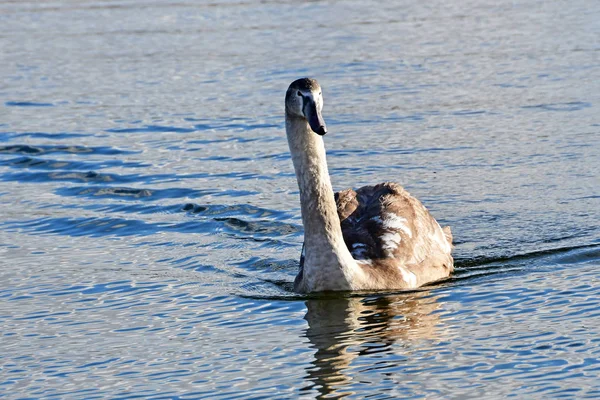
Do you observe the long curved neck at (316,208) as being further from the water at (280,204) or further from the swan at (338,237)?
the water at (280,204)

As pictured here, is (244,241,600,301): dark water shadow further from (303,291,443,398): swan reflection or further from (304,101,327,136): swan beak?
(304,101,327,136): swan beak

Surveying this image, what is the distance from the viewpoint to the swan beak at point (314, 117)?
431 inches

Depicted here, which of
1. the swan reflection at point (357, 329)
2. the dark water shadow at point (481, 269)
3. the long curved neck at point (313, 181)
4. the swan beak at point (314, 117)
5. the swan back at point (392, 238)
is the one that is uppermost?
the swan beak at point (314, 117)

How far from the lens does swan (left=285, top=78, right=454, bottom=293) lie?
38.1 ft

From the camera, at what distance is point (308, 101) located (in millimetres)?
11195

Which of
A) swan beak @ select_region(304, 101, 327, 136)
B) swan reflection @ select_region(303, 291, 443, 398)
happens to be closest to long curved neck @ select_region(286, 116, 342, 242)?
swan beak @ select_region(304, 101, 327, 136)

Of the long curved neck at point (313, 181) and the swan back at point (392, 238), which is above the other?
the long curved neck at point (313, 181)

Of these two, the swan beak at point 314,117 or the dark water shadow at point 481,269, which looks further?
the dark water shadow at point 481,269

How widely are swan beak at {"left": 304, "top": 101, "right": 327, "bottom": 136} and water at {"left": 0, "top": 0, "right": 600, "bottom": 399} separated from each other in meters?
1.71

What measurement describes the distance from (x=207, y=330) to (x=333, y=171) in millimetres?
6910

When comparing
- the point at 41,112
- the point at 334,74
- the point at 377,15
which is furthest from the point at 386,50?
the point at 41,112

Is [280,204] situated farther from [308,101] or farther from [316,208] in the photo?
[308,101]

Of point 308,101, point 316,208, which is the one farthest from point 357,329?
point 308,101

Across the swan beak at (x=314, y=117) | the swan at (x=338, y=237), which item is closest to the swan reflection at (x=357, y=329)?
the swan at (x=338, y=237)
